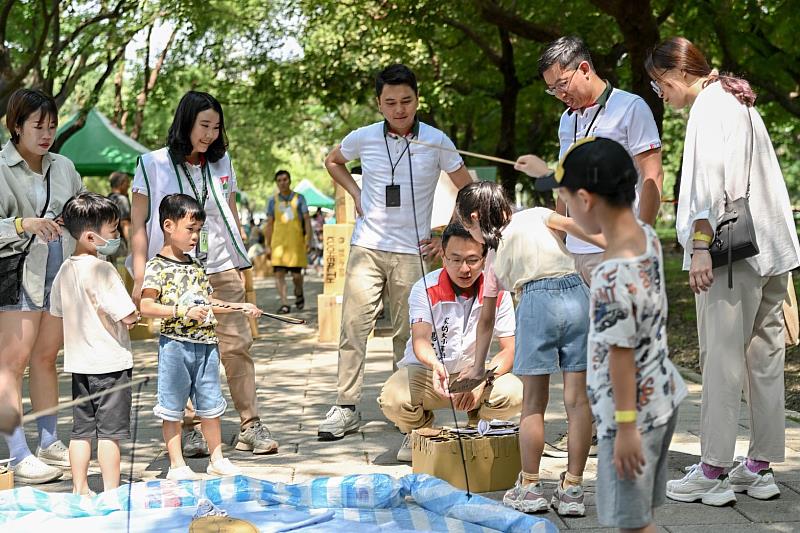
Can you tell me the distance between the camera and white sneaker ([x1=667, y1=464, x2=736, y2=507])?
4797 mm

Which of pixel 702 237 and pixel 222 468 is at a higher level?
pixel 702 237

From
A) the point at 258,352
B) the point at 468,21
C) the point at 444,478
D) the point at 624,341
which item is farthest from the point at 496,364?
the point at 468,21

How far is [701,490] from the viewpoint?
4.88 m

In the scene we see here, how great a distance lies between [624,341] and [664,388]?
247 millimetres

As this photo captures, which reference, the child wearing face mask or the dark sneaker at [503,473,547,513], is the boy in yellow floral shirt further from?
the dark sneaker at [503,473,547,513]

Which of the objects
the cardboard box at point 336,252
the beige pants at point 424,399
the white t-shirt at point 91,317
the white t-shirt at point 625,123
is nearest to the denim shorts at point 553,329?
the white t-shirt at point 625,123

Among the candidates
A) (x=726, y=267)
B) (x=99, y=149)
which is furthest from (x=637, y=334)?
(x=99, y=149)

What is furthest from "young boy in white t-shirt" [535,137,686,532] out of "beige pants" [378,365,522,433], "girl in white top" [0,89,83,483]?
"girl in white top" [0,89,83,483]

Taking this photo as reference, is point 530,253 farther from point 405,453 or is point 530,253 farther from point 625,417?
point 625,417

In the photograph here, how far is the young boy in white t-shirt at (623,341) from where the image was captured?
3203 millimetres

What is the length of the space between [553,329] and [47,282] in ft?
8.89

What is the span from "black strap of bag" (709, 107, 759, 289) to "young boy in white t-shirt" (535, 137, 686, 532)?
1.45 m

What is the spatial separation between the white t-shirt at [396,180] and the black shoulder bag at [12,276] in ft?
6.10

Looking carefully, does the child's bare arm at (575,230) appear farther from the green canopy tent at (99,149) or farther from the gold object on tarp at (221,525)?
the green canopy tent at (99,149)
